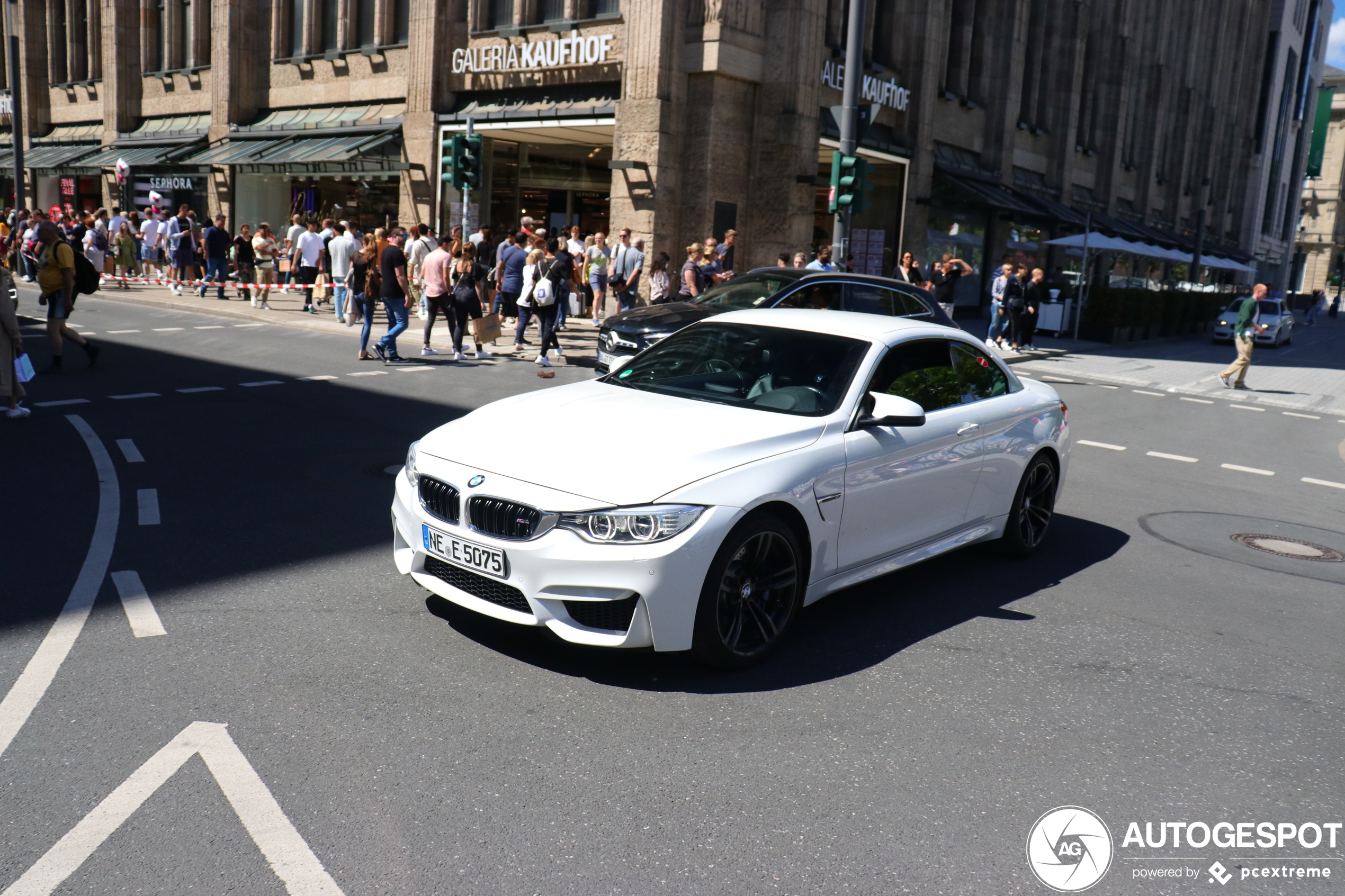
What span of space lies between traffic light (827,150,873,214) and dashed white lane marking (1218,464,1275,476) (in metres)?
7.28

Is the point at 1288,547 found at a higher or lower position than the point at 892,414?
lower

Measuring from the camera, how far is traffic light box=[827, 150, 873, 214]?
17000mm

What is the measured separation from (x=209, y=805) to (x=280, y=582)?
2.38 metres

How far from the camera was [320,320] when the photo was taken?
68.3 feet

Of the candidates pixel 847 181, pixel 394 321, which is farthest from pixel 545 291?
pixel 847 181

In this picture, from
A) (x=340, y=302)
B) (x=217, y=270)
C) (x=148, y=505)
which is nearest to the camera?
(x=148, y=505)

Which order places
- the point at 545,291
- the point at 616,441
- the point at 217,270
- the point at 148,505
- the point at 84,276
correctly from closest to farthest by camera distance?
the point at 616,441
the point at 148,505
the point at 84,276
the point at 545,291
the point at 217,270

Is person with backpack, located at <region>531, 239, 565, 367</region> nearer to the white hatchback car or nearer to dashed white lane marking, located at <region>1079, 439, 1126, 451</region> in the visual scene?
dashed white lane marking, located at <region>1079, 439, 1126, 451</region>

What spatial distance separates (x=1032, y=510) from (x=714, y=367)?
8.01 feet

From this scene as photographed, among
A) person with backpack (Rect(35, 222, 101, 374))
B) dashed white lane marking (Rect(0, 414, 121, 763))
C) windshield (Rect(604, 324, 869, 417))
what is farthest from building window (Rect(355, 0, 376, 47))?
windshield (Rect(604, 324, 869, 417))

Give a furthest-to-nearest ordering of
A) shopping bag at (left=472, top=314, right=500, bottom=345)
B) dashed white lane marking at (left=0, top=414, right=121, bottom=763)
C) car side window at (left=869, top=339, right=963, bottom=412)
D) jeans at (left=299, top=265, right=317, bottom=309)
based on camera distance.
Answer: jeans at (left=299, top=265, right=317, bottom=309), shopping bag at (left=472, top=314, right=500, bottom=345), car side window at (left=869, top=339, right=963, bottom=412), dashed white lane marking at (left=0, top=414, right=121, bottom=763)

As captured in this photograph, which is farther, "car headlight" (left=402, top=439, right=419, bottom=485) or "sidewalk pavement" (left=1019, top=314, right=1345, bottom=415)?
"sidewalk pavement" (left=1019, top=314, right=1345, bottom=415)

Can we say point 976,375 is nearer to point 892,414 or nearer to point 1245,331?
point 892,414

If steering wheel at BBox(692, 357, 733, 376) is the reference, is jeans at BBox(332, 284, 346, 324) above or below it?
below
